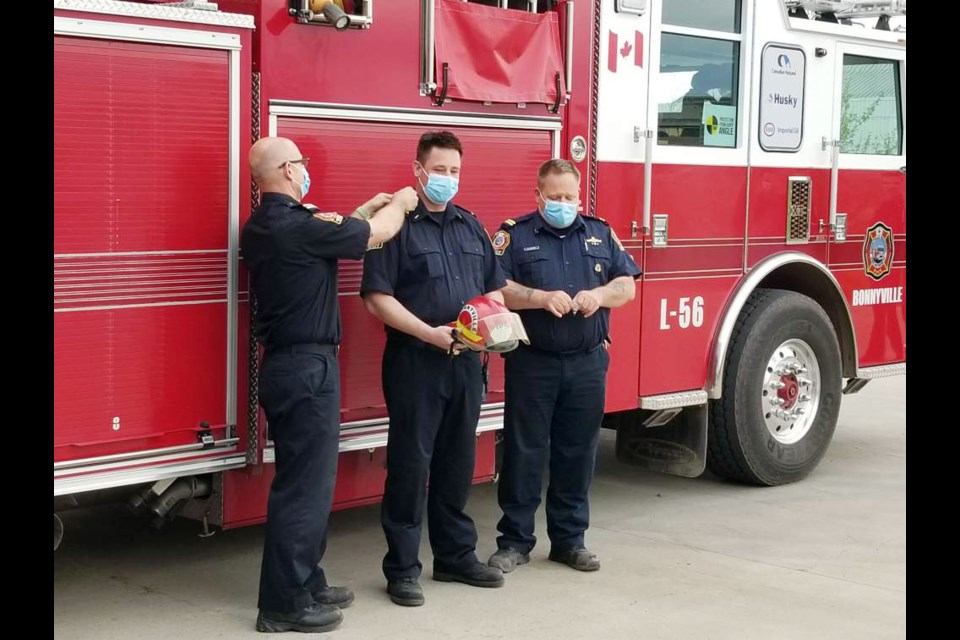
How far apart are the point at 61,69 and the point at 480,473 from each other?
2.66 m

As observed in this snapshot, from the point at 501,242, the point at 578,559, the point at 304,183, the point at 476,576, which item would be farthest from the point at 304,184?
the point at 578,559

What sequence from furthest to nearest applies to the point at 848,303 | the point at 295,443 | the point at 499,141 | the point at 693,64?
the point at 848,303, the point at 693,64, the point at 499,141, the point at 295,443

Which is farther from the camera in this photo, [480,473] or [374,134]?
[480,473]

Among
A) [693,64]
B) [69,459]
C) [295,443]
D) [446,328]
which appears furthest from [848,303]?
[69,459]

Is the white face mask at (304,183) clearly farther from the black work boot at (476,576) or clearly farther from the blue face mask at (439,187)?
the black work boot at (476,576)

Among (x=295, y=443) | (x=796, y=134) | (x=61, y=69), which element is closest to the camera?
(x=61, y=69)

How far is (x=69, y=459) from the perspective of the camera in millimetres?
4617

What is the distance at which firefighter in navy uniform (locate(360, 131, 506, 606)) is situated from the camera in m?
5.14

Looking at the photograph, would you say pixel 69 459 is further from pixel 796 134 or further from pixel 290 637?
pixel 796 134

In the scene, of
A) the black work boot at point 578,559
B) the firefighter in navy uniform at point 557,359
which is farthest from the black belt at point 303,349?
the black work boot at point 578,559

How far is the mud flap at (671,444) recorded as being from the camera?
7.10 m

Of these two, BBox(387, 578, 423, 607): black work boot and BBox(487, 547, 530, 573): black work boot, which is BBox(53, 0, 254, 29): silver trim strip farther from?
BBox(487, 547, 530, 573): black work boot

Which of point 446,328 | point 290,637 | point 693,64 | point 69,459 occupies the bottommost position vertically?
point 290,637

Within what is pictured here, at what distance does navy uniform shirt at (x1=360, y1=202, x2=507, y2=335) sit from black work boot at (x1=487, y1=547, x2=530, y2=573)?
3.65 feet
